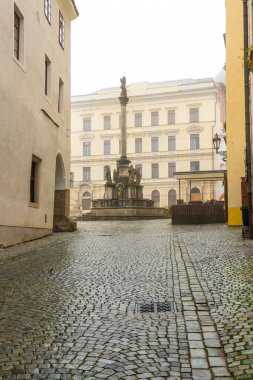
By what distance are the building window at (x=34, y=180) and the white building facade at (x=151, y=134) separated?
50.4m

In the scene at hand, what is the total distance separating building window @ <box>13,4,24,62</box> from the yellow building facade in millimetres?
10379

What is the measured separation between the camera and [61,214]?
818 inches

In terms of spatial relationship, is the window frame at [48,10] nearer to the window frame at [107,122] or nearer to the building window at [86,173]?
the building window at [86,173]

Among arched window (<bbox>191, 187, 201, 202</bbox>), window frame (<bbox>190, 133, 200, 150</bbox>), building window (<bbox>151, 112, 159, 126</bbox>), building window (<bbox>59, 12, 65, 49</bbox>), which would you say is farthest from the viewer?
building window (<bbox>151, 112, 159, 126</bbox>)

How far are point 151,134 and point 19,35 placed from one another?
57.1 m

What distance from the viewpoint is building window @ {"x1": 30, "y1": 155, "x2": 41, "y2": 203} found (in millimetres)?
16438

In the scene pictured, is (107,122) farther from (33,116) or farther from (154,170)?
(33,116)

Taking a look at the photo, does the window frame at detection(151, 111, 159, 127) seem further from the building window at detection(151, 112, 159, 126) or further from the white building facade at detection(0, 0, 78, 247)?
the white building facade at detection(0, 0, 78, 247)

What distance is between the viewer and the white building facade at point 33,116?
13383 mm

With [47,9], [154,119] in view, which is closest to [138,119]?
[154,119]

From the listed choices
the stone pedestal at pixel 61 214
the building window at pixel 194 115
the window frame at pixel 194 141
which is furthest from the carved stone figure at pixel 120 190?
the building window at pixel 194 115

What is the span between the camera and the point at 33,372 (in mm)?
3725

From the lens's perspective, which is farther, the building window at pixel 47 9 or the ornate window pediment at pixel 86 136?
the ornate window pediment at pixel 86 136

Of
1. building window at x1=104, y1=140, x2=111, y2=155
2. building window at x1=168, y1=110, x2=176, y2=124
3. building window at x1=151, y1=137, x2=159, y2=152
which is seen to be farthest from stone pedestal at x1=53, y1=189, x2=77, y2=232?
building window at x1=104, y1=140, x2=111, y2=155
